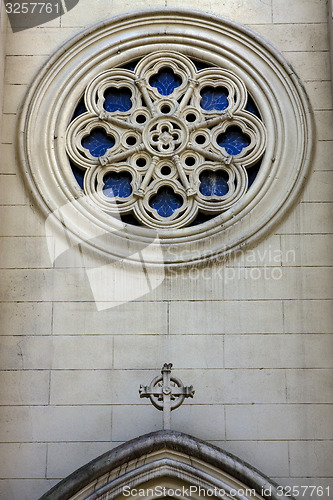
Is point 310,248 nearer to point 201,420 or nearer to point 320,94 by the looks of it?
point 320,94

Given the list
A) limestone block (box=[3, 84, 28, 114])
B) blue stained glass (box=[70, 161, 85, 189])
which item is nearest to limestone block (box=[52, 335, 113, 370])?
blue stained glass (box=[70, 161, 85, 189])

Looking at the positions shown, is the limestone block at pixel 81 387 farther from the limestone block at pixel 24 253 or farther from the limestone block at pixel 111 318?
the limestone block at pixel 24 253

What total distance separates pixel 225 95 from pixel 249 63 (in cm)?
43

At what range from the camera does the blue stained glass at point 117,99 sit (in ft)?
36.7

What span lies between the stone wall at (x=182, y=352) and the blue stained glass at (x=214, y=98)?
125 cm

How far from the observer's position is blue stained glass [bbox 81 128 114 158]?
11.0 meters

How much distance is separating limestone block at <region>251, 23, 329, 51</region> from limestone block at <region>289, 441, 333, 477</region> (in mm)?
4240

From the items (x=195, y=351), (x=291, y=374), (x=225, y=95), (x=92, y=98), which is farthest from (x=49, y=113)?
(x=291, y=374)

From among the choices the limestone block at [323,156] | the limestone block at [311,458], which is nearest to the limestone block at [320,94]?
the limestone block at [323,156]

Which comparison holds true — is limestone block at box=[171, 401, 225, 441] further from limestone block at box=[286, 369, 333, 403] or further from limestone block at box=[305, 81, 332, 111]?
limestone block at box=[305, 81, 332, 111]

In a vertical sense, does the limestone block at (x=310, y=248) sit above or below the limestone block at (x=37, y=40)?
below

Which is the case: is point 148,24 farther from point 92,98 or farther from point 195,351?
point 195,351

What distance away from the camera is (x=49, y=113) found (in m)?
10.9

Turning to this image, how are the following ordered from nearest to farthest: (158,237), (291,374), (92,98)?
(291,374), (158,237), (92,98)
